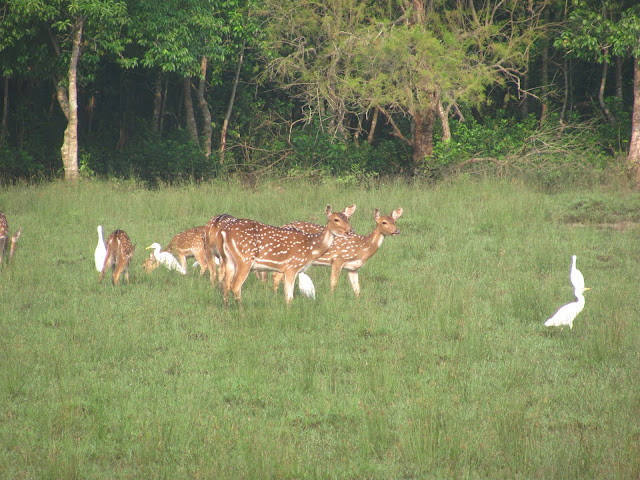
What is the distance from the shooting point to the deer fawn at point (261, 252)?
29.3ft

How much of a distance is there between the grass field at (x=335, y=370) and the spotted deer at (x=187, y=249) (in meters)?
0.22

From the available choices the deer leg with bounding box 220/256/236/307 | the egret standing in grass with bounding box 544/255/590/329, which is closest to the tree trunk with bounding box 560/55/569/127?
the egret standing in grass with bounding box 544/255/590/329

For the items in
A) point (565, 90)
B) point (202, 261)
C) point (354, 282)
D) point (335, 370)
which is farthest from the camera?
point (565, 90)

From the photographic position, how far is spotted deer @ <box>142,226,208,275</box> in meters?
10.9

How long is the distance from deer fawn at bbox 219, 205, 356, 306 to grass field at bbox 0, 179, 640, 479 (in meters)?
0.30

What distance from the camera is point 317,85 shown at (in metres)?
20.9

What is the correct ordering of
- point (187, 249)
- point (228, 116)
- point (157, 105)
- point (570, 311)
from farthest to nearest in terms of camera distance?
1. point (157, 105)
2. point (228, 116)
3. point (187, 249)
4. point (570, 311)

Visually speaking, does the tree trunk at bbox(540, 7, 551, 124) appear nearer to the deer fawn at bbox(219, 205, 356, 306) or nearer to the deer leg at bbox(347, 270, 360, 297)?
the deer leg at bbox(347, 270, 360, 297)

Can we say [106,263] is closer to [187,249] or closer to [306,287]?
[187,249]

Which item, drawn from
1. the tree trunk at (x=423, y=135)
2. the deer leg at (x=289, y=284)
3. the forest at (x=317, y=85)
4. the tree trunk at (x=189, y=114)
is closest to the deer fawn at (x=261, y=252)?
the deer leg at (x=289, y=284)

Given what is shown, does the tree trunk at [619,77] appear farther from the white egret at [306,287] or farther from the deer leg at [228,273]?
the deer leg at [228,273]

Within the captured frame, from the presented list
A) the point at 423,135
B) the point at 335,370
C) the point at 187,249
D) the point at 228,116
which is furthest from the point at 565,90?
the point at 335,370

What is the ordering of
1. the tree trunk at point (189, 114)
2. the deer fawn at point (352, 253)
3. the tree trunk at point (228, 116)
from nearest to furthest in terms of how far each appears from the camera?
the deer fawn at point (352, 253), the tree trunk at point (228, 116), the tree trunk at point (189, 114)

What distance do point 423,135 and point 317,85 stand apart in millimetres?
3197
